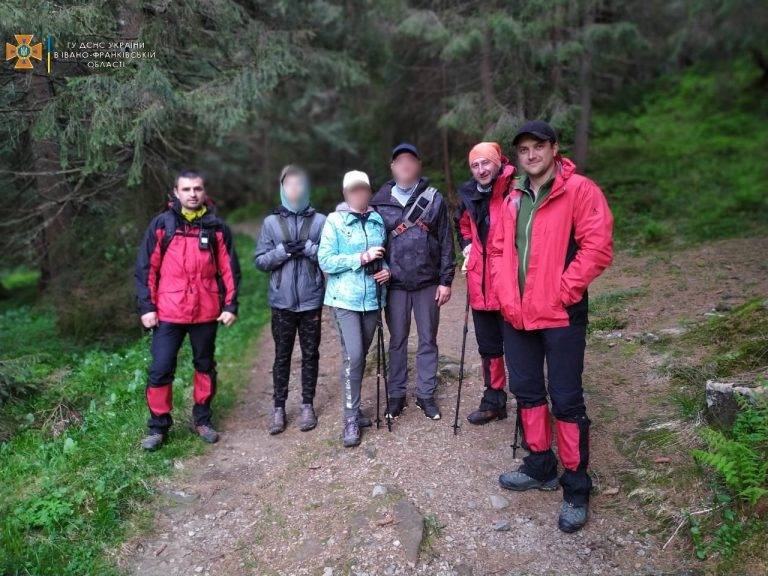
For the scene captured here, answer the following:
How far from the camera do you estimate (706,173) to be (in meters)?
15.8

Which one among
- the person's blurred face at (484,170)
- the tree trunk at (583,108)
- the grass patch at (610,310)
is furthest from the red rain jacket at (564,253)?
the tree trunk at (583,108)

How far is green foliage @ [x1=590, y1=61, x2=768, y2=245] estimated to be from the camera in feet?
38.6

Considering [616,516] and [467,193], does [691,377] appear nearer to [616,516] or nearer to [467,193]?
[616,516]

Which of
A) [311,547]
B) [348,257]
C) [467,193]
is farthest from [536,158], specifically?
[311,547]

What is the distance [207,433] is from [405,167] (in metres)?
3.26

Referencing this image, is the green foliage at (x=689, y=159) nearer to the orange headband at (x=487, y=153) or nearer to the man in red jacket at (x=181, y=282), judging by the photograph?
the orange headband at (x=487, y=153)

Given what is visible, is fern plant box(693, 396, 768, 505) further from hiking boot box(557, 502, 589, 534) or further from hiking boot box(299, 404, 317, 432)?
hiking boot box(299, 404, 317, 432)

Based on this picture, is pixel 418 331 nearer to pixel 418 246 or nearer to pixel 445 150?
pixel 418 246

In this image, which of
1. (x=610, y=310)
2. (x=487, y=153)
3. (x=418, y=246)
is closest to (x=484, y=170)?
(x=487, y=153)

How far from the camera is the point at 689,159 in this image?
17.2 metres

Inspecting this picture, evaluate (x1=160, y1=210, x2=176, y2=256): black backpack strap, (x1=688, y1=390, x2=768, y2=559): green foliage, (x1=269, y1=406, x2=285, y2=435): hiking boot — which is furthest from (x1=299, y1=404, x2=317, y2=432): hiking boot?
(x1=688, y1=390, x2=768, y2=559): green foliage

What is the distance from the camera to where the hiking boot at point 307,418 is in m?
5.76

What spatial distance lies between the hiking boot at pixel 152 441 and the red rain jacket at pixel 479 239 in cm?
316

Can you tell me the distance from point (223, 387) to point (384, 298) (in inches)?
116
